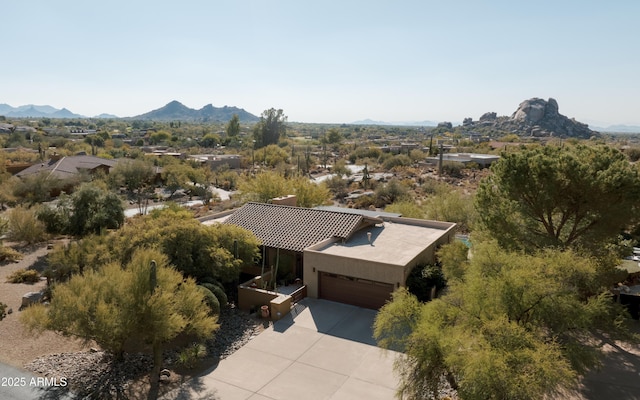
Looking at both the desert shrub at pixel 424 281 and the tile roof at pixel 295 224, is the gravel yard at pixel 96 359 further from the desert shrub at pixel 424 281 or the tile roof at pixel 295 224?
the desert shrub at pixel 424 281

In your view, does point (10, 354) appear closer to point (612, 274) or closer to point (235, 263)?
point (235, 263)

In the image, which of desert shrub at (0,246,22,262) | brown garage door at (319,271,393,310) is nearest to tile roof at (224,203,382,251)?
brown garage door at (319,271,393,310)

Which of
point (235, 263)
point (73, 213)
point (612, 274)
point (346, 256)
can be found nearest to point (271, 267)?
point (235, 263)

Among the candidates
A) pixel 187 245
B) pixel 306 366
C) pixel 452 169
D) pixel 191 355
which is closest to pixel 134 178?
pixel 187 245

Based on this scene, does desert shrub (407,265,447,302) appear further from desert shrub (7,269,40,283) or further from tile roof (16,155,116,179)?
tile roof (16,155,116,179)

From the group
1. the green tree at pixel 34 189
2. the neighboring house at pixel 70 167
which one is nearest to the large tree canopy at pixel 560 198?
the green tree at pixel 34 189
